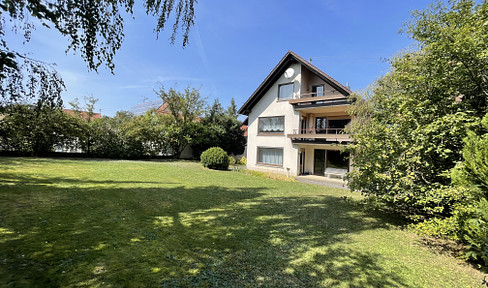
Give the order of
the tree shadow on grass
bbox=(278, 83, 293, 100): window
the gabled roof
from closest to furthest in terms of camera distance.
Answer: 1. the tree shadow on grass
2. the gabled roof
3. bbox=(278, 83, 293, 100): window

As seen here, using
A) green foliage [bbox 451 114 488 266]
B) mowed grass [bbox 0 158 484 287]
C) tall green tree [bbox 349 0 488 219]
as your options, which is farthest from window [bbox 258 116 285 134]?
green foliage [bbox 451 114 488 266]

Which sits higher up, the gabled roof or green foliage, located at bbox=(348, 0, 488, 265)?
the gabled roof

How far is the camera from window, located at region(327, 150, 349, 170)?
56.6ft

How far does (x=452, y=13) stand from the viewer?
16.9 feet

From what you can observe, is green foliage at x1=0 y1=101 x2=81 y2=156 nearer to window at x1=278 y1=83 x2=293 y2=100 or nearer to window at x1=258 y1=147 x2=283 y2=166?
window at x1=258 y1=147 x2=283 y2=166

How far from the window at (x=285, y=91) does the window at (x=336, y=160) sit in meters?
6.21

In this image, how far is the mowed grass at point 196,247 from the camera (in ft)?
9.43

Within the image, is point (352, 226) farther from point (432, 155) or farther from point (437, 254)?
point (432, 155)

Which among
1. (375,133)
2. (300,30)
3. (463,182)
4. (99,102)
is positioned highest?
(300,30)

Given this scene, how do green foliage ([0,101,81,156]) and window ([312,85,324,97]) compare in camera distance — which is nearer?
green foliage ([0,101,81,156])

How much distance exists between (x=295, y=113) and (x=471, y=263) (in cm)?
1490

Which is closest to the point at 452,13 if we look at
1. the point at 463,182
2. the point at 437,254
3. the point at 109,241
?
the point at 463,182

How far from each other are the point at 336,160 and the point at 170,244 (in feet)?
55.1

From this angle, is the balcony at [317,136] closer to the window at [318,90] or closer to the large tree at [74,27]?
the window at [318,90]
